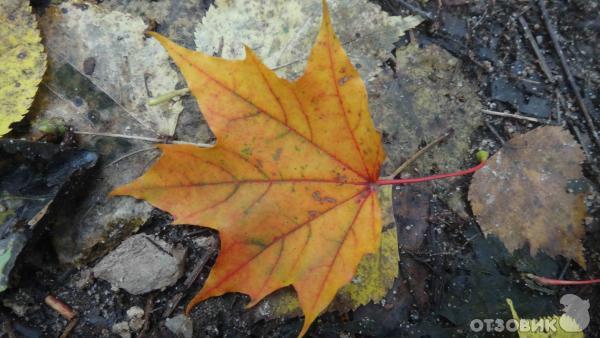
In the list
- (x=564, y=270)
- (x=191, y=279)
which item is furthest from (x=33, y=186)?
(x=564, y=270)

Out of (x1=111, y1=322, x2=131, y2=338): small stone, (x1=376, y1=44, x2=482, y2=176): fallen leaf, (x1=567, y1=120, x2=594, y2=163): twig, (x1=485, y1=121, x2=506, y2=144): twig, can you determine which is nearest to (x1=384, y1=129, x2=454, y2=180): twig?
(x1=376, y1=44, x2=482, y2=176): fallen leaf

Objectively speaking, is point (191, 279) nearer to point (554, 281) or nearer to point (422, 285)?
point (422, 285)

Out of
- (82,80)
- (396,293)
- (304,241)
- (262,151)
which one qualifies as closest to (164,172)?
(262,151)

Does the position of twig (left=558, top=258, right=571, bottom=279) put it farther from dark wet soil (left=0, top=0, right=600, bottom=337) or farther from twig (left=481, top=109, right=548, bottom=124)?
twig (left=481, top=109, right=548, bottom=124)

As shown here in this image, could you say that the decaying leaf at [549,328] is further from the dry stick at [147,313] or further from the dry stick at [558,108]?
the dry stick at [147,313]

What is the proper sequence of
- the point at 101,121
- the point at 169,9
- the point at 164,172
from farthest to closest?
the point at 169,9, the point at 101,121, the point at 164,172

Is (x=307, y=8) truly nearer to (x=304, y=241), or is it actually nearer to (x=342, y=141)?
(x=342, y=141)

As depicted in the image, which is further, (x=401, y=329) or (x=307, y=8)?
(x=307, y=8)
